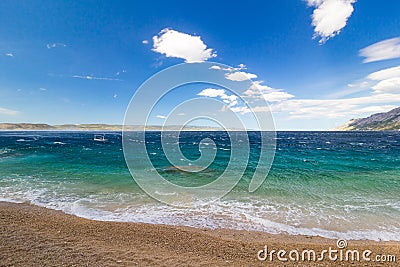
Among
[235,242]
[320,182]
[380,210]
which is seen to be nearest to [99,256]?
[235,242]

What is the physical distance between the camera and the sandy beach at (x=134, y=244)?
7.38m

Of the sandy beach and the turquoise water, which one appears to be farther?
the turquoise water

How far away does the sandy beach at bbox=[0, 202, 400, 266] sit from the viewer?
24.2 feet

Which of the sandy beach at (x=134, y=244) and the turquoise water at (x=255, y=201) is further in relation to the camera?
the turquoise water at (x=255, y=201)

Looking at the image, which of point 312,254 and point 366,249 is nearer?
point 312,254

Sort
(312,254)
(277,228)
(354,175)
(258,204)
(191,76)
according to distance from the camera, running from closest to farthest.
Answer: (312,254) < (191,76) < (277,228) < (258,204) < (354,175)

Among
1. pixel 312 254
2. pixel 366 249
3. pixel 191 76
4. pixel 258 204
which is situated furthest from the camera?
pixel 258 204

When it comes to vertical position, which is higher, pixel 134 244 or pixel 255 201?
pixel 134 244

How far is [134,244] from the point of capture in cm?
870

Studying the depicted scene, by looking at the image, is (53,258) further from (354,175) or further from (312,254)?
(354,175)

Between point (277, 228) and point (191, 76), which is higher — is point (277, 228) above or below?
below

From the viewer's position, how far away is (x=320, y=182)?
869 inches

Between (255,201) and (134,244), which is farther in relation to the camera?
(255,201)

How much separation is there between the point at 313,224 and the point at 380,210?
5.59 metres
